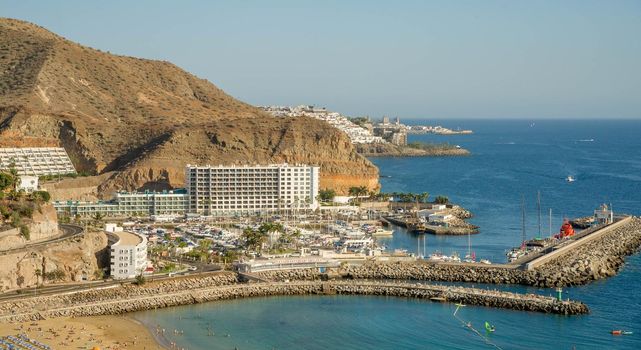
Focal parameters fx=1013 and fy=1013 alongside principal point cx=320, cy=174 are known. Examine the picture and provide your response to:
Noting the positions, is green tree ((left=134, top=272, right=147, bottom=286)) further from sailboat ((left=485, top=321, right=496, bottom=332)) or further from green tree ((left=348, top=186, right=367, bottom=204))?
green tree ((left=348, top=186, right=367, bottom=204))

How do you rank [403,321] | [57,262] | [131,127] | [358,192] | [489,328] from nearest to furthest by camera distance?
[489,328]
[403,321]
[57,262]
[358,192]
[131,127]

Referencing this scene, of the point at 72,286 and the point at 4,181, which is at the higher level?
the point at 4,181

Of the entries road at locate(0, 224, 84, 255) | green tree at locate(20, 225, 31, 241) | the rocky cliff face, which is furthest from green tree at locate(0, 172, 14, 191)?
the rocky cliff face

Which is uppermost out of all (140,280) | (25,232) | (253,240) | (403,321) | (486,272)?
(25,232)

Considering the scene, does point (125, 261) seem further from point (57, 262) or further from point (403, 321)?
point (403, 321)

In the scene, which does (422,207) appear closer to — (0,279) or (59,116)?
(59,116)

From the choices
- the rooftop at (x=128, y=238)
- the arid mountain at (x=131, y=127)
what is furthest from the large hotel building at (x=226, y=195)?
the rooftop at (x=128, y=238)

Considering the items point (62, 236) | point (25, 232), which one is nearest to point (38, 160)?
point (62, 236)
